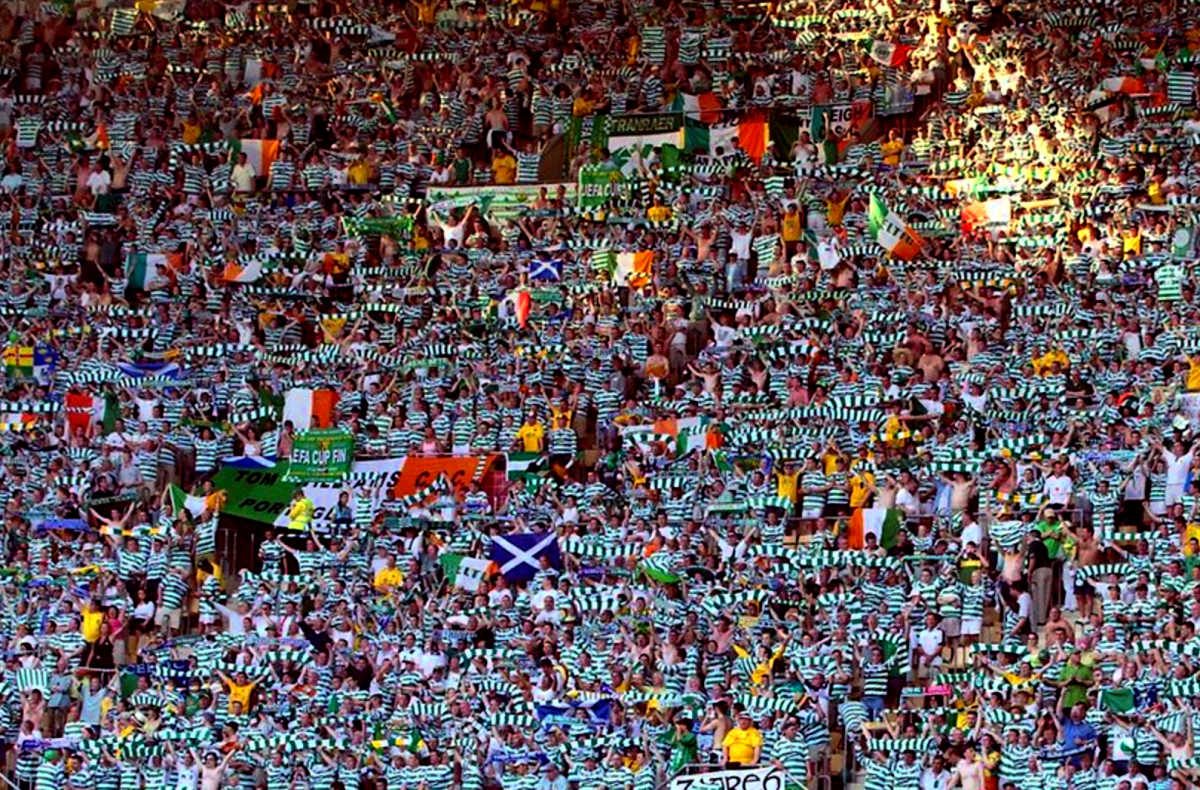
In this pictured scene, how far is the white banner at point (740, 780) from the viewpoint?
34688mm

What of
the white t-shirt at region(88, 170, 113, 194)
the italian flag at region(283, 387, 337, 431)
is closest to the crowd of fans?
the white t-shirt at region(88, 170, 113, 194)

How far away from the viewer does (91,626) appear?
132 ft

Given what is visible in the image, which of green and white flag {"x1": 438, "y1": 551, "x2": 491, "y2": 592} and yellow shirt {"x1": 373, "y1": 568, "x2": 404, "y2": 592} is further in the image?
yellow shirt {"x1": 373, "y1": 568, "x2": 404, "y2": 592}

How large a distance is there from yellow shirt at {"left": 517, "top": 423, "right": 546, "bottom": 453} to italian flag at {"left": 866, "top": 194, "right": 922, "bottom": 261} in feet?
16.3

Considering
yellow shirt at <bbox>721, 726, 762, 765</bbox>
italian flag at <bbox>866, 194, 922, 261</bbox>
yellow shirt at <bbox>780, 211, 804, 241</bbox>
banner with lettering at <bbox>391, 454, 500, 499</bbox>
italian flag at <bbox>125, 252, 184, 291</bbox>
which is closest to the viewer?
yellow shirt at <bbox>721, 726, 762, 765</bbox>

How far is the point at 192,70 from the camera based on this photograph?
51.7 m

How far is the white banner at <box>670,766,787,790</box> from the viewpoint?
34688mm

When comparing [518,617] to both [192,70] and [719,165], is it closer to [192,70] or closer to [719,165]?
[719,165]

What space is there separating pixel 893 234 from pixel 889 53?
4.56 metres

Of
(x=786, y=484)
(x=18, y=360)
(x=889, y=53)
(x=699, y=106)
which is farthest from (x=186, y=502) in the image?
(x=889, y=53)

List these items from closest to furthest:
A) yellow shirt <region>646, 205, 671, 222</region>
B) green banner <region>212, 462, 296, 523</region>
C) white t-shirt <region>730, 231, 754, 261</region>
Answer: green banner <region>212, 462, 296, 523</region>
white t-shirt <region>730, 231, 754, 261</region>
yellow shirt <region>646, 205, 671, 222</region>

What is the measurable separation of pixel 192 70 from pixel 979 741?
69.8 feet

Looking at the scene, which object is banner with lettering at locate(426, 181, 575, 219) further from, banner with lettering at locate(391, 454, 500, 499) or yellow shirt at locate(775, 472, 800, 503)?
yellow shirt at locate(775, 472, 800, 503)

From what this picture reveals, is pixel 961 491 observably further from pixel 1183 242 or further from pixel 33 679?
pixel 33 679
